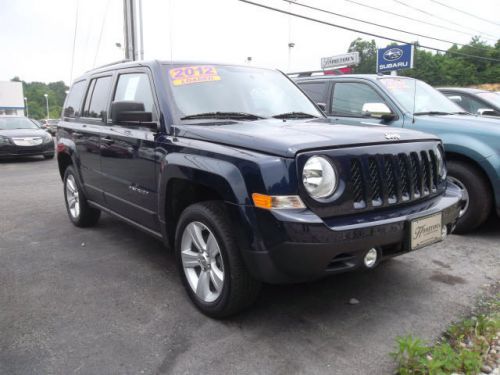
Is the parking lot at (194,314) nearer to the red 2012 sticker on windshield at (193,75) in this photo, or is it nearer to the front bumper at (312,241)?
the front bumper at (312,241)

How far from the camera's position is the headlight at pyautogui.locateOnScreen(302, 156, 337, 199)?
2469 millimetres

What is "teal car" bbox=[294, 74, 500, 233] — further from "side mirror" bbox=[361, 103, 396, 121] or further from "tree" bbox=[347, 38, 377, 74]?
"tree" bbox=[347, 38, 377, 74]

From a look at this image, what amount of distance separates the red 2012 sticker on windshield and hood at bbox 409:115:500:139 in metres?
2.51

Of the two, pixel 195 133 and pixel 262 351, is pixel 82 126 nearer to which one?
pixel 195 133

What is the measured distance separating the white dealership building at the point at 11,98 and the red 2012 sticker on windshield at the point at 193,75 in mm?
61495

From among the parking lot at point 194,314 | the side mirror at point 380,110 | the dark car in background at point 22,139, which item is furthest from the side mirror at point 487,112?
the dark car in background at point 22,139

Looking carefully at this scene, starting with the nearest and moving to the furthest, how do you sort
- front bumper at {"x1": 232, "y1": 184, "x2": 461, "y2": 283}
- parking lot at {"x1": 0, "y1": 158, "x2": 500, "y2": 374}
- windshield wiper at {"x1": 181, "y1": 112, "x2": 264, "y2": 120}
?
front bumper at {"x1": 232, "y1": 184, "x2": 461, "y2": 283}, parking lot at {"x1": 0, "y1": 158, "x2": 500, "y2": 374}, windshield wiper at {"x1": 181, "y1": 112, "x2": 264, "y2": 120}

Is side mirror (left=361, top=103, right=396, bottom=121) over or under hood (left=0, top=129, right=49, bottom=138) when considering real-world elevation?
over

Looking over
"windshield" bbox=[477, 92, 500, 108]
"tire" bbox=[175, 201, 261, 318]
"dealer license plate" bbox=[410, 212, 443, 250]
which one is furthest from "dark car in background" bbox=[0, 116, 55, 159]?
"dealer license plate" bbox=[410, 212, 443, 250]

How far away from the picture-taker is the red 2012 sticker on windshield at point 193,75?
11.5ft

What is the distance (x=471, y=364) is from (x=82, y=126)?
415 centimetres

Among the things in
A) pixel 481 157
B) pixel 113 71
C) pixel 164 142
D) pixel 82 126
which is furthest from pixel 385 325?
pixel 82 126

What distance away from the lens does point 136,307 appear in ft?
10.4

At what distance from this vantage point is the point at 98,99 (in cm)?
457
